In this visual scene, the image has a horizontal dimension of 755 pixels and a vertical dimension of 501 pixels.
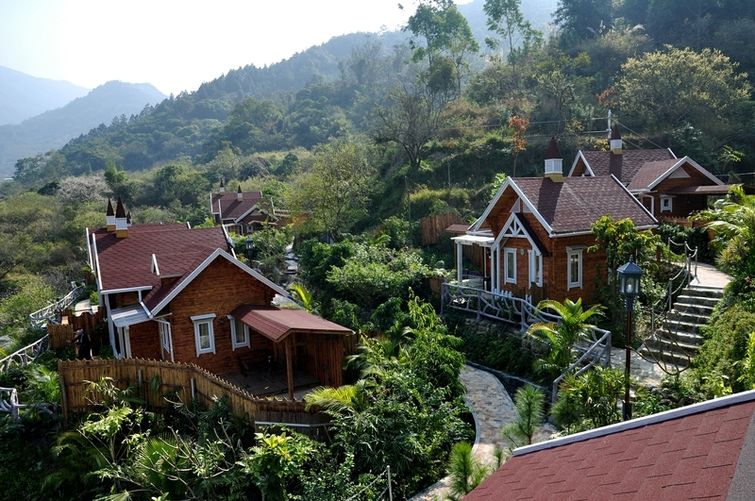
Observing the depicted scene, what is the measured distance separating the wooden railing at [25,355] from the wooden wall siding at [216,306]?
7628mm

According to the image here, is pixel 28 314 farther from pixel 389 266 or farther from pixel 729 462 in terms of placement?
pixel 729 462

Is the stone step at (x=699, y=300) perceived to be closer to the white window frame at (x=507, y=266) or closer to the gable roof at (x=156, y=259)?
the white window frame at (x=507, y=266)

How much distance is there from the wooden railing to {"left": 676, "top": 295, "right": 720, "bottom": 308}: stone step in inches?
930

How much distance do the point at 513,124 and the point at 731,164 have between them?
48.3ft

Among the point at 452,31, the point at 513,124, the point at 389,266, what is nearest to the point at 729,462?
the point at 389,266

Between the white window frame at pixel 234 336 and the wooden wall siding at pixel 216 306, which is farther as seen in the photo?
the white window frame at pixel 234 336

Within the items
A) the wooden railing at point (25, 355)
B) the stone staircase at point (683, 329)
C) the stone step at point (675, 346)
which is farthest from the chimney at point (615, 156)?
the wooden railing at point (25, 355)

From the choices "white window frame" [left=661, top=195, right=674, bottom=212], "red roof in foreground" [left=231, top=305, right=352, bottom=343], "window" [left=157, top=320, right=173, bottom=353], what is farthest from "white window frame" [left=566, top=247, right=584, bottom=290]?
"window" [left=157, top=320, right=173, bottom=353]

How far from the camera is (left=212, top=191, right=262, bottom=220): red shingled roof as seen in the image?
5099 cm

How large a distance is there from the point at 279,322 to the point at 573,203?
39.2 ft

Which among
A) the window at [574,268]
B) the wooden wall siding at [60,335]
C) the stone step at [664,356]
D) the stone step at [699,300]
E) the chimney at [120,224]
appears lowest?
the wooden wall siding at [60,335]

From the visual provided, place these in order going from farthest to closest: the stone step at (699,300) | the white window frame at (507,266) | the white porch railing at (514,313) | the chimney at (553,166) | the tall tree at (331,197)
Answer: the tall tree at (331,197), the chimney at (553,166), the white window frame at (507,266), the stone step at (699,300), the white porch railing at (514,313)

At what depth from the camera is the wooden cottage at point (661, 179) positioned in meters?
28.3

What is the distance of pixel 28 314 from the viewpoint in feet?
96.3
